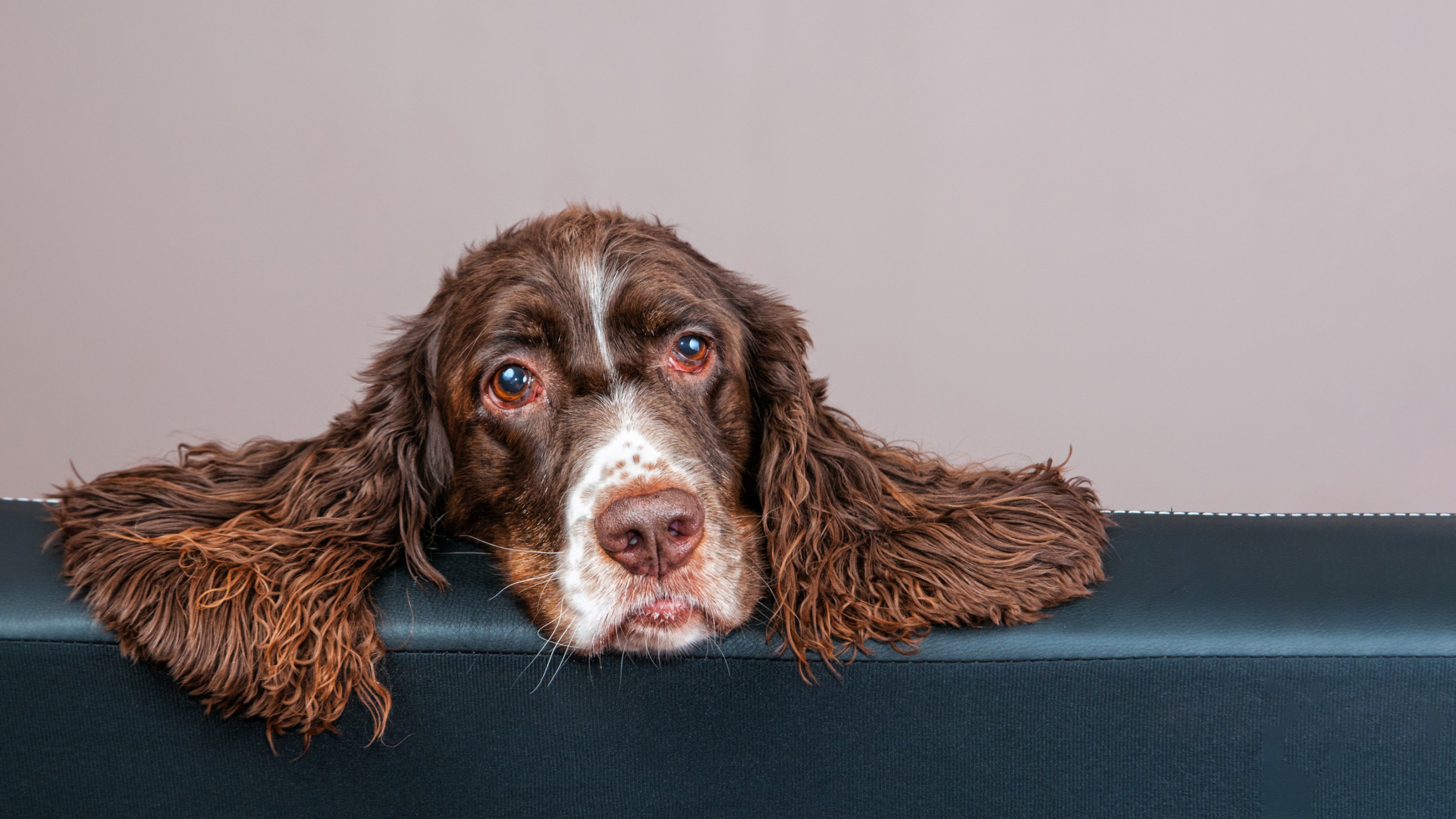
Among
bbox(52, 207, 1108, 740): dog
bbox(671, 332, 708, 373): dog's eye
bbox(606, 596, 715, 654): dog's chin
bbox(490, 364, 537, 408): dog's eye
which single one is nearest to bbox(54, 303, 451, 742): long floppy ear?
bbox(52, 207, 1108, 740): dog

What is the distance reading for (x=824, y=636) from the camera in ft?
6.97

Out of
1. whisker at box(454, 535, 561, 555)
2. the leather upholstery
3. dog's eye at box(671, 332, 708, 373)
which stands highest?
dog's eye at box(671, 332, 708, 373)

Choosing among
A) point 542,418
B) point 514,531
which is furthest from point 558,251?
point 514,531

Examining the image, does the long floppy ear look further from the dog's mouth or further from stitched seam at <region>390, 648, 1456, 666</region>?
the dog's mouth

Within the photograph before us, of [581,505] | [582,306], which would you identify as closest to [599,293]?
[582,306]

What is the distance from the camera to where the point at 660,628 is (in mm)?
2205

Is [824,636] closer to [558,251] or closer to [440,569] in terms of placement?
[440,569]

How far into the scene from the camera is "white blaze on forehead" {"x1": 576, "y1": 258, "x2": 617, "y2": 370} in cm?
267

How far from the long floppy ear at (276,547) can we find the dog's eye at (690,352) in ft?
2.02

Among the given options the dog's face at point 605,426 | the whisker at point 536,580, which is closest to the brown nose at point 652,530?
the dog's face at point 605,426

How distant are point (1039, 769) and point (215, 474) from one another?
2030 mm

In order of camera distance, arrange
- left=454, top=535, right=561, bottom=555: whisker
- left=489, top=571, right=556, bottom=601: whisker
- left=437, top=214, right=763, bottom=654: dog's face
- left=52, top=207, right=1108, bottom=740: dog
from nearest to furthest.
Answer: left=52, top=207, right=1108, bottom=740: dog → left=437, top=214, right=763, bottom=654: dog's face → left=489, top=571, right=556, bottom=601: whisker → left=454, top=535, right=561, bottom=555: whisker

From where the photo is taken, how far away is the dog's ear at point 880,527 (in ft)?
Answer: 7.12

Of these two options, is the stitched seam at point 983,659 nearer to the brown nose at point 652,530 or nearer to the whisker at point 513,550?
the brown nose at point 652,530
